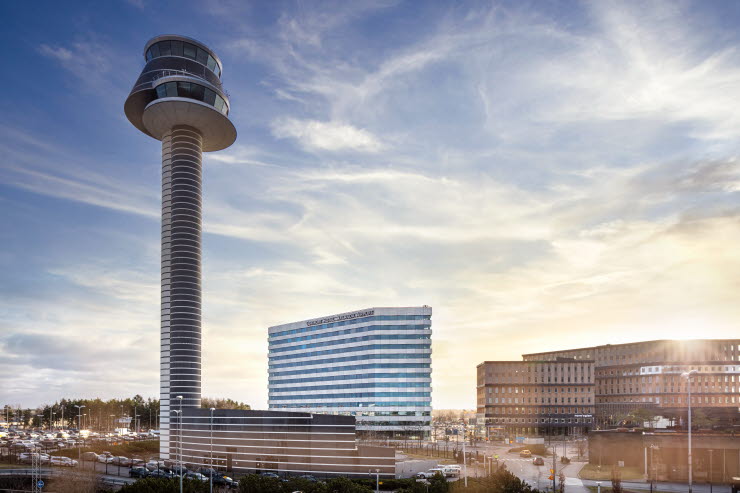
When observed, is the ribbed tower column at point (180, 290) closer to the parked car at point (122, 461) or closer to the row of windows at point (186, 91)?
the parked car at point (122, 461)

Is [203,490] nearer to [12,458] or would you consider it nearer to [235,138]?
[12,458]

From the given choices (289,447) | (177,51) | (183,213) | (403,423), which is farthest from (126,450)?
(177,51)

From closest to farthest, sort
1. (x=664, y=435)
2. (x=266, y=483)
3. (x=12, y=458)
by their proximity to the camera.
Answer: (x=266, y=483)
(x=664, y=435)
(x=12, y=458)

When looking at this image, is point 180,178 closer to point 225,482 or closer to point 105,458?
point 105,458

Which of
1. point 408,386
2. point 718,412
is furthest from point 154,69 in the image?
point 718,412

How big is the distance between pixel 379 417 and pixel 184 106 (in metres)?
104

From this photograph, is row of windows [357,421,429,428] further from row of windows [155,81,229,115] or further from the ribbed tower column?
row of windows [155,81,229,115]

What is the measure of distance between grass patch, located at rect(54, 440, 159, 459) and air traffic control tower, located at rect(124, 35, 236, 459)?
78.6ft

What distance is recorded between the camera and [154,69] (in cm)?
12825

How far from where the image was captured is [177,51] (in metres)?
128

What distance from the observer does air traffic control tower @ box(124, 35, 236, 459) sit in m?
123

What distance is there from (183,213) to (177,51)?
112 feet

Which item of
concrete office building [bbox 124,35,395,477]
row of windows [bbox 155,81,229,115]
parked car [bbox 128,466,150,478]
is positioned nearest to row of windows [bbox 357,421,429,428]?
concrete office building [bbox 124,35,395,477]

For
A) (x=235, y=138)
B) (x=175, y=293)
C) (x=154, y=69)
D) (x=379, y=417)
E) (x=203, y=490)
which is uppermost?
(x=154, y=69)
